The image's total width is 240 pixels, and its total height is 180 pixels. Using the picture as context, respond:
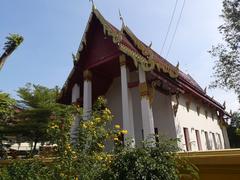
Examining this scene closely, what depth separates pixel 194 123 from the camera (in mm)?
12672

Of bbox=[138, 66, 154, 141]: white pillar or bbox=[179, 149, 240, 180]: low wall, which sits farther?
bbox=[138, 66, 154, 141]: white pillar

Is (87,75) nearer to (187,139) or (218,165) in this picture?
(187,139)

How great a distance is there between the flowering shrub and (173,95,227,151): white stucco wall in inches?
204

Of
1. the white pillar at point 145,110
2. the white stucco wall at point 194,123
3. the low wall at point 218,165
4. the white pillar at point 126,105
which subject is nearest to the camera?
the low wall at point 218,165

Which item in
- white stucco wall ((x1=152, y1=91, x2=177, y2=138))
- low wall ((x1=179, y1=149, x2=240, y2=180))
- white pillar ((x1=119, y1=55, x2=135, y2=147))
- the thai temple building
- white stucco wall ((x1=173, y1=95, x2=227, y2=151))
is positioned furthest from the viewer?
white stucco wall ((x1=173, y1=95, x2=227, y2=151))

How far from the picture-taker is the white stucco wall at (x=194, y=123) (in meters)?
10.9

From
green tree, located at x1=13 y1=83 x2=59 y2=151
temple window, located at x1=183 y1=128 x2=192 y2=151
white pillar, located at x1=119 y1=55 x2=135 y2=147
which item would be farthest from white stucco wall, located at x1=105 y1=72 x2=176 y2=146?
green tree, located at x1=13 y1=83 x2=59 y2=151

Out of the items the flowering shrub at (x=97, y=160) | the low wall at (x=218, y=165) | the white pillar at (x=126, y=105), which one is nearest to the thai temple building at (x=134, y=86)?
the white pillar at (x=126, y=105)

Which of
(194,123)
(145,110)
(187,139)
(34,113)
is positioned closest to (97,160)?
(145,110)

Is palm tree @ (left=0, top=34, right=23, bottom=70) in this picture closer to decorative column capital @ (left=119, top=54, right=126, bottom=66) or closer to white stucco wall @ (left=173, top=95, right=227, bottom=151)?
decorative column capital @ (left=119, top=54, right=126, bottom=66)

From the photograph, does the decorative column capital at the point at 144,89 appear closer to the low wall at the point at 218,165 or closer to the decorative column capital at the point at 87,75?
the decorative column capital at the point at 87,75

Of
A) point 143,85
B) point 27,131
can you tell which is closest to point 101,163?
point 143,85

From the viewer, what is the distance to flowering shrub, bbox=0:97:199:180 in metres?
3.52

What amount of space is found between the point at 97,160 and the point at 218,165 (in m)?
2.12
